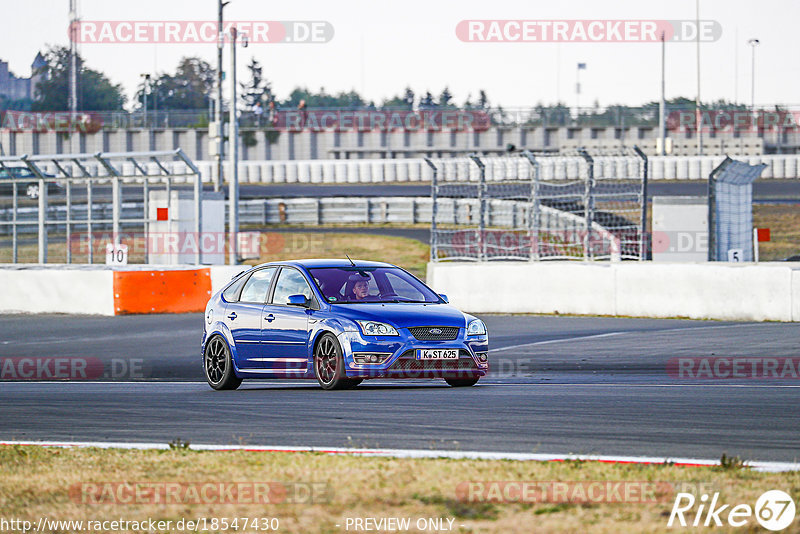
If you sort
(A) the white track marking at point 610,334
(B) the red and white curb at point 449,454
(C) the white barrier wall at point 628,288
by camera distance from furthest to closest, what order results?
(C) the white barrier wall at point 628,288 → (A) the white track marking at point 610,334 → (B) the red and white curb at point 449,454

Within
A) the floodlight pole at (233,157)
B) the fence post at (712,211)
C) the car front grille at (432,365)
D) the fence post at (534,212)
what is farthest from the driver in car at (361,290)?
the floodlight pole at (233,157)

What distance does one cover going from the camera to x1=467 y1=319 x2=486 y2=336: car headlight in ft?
39.0

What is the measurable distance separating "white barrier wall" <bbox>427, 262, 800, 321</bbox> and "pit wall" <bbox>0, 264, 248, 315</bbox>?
170 inches

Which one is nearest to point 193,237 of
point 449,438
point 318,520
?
point 449,438

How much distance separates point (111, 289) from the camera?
23016mm

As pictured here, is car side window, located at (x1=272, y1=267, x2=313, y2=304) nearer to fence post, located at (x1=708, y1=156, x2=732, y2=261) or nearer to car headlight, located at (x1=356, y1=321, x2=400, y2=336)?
car headlight, located at (x1=356, y1=321, x2=400, y2=336)

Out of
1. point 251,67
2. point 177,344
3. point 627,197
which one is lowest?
point 177,344

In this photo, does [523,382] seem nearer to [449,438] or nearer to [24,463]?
[449,438]

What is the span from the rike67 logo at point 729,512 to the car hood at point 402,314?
611 centimetres

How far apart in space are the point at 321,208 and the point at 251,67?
212ft

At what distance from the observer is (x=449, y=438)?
26.8 ft

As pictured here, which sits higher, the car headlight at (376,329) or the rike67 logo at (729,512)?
the car headlight at (376,329)

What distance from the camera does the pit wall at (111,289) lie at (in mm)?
23078

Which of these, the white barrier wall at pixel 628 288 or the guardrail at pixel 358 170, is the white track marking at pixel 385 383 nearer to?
the white barrier wall at pixel 628 288
